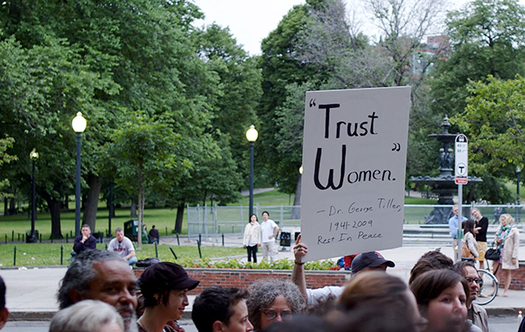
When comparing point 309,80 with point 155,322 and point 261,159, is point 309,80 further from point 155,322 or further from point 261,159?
point 155,322

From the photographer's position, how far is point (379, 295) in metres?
1.47

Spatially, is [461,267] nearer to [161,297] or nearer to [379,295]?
[161,297]

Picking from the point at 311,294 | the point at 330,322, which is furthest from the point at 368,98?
the point at 330,322

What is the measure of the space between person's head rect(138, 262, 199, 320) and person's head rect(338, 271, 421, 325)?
267cm

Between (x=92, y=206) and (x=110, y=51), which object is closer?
(x=110, y=51)

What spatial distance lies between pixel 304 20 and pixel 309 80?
459 cm

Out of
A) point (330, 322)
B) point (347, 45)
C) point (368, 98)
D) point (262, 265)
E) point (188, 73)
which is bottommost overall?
point (262, 265)

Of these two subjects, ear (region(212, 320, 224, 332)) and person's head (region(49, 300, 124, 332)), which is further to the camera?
ear (region(212, 320, 224, 332))

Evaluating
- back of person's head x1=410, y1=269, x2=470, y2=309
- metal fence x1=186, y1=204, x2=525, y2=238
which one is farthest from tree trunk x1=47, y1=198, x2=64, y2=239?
back of person's head x1=410, y1=269, x2=470, y2=309

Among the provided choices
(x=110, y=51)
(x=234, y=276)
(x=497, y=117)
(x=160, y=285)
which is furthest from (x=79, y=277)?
(x=497, y=117)

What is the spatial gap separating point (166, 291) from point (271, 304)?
674 millimetres

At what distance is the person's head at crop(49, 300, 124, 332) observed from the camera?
230 centimetres

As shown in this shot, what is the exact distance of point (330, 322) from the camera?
130cm

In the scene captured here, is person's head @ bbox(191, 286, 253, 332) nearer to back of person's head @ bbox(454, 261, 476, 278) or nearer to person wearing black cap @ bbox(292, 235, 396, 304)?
person wearing black cap @ bbox(292, 235, 396, 304)
